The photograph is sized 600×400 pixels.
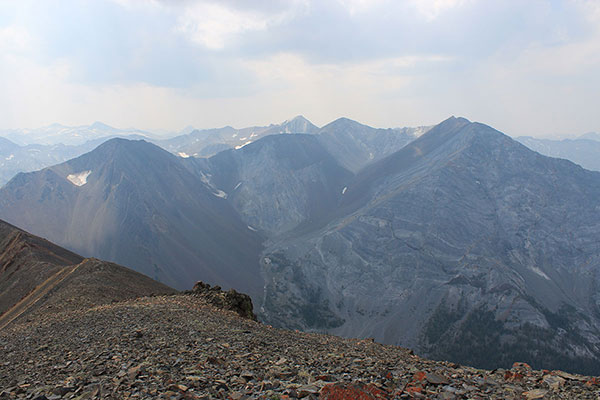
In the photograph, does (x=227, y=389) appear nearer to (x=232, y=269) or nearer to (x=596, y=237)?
(x=232, y=269)

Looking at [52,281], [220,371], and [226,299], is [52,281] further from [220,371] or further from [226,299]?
[220,371]

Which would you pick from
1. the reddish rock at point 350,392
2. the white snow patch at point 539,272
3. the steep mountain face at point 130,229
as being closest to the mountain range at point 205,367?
the reddish rock at point 350,392

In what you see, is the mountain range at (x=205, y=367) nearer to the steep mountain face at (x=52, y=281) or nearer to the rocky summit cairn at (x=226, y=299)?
the rocky summit cairn at (x=226, y=299)

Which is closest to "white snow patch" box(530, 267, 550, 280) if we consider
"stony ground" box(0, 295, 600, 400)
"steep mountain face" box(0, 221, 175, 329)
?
"steep mountain face" box(0, 221, 175, 329)

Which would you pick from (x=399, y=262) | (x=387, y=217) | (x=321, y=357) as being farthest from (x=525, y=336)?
(x=321, y=357)

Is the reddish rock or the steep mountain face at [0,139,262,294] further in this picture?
the steep mountain face at [0,139,262,294]

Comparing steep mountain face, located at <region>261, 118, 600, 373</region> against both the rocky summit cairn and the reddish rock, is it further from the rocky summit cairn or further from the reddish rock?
the reddish rock
